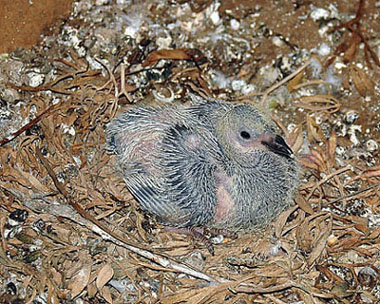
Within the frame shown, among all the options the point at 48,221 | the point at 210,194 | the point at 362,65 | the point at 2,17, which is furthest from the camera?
the point at 362,65

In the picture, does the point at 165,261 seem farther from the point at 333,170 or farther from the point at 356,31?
the point at 356,31

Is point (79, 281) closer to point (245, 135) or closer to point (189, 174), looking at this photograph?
point (189, 174)

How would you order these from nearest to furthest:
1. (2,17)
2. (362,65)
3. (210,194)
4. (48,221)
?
(210,194) → (48,221) → (2,17) → (362,65)

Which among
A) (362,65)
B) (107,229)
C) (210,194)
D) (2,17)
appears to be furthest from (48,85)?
(362,65)

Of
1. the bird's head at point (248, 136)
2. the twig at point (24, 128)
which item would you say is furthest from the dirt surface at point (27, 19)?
the bird's head at point (248, 136)

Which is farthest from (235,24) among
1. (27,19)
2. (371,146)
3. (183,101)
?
(27,19)

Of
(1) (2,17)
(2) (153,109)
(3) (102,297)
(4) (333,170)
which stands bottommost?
(4) (333,170)
